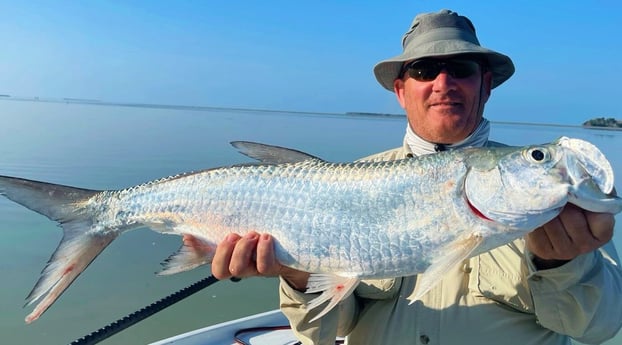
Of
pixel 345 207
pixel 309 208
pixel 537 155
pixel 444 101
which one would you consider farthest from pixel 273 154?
pixel 537 155

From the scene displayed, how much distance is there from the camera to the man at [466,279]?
2431 mm

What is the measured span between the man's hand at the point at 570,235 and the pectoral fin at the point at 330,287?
2.97ft

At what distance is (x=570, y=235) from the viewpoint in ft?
7.32

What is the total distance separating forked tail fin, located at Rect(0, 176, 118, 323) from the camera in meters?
2.85

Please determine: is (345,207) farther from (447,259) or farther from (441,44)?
(441,44)

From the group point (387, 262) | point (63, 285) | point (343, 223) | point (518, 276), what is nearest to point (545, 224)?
point (518, 276)

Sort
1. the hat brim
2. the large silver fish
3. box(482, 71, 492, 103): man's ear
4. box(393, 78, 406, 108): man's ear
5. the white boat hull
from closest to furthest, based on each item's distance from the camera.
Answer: the large silver fish < the hat brim < box(482, 71, 492, 103): man's ear < box(393, 78, 406, 108): man's ear < the white boat hull

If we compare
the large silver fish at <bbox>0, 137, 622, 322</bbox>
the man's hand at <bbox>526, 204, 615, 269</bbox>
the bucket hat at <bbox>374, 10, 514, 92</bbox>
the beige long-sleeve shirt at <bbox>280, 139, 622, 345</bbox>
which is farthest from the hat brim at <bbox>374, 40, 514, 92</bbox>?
the man's hand at <bbox>526, 204, 615, 269</bbox>

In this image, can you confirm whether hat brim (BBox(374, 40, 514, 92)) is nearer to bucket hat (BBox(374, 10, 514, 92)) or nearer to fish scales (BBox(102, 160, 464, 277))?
bucket hat (BBox(374, 10, 514, 92))

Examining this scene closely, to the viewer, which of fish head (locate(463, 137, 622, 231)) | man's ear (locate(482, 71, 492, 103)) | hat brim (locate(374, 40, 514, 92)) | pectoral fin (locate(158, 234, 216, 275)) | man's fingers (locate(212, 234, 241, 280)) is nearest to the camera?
fish head (locate(463, 137, 622, 231))

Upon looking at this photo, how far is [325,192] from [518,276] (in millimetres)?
1158

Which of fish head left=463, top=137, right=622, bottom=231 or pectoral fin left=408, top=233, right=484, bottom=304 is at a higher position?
fish head left=463, top=137, right=622, bottom=231

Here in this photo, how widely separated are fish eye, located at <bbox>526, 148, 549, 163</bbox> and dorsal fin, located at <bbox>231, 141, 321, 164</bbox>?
1.14 metres

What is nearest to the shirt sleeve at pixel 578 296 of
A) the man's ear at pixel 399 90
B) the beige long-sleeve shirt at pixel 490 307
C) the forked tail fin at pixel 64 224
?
the beige long-sleeve shirt at pixel 490 307
